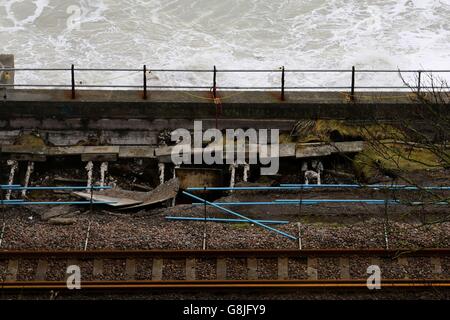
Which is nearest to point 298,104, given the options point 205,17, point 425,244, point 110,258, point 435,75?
point 425,244

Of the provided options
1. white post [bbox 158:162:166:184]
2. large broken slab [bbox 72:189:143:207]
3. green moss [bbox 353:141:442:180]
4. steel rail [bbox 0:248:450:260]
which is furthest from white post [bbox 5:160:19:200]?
green moss [bbox 353:141:442:180]

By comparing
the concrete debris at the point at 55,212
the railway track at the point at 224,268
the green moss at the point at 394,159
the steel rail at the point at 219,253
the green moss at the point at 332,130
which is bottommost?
the railway track at the point at 224,268

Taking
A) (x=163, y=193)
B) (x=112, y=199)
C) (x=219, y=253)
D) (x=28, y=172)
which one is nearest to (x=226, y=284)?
(x=219, y=253)

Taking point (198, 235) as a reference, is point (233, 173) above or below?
above

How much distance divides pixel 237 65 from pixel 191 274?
13.9 meters

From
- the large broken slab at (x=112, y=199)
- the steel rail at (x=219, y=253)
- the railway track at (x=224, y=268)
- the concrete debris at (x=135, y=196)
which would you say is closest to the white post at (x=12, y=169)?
the concrete debris at (x=135, y=196)

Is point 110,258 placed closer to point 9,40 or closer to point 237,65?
point 237,65

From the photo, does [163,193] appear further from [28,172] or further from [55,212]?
[28,172]

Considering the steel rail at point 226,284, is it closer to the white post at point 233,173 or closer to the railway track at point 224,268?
the railway track at point 224,268

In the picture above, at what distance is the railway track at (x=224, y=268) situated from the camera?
53.4 ft

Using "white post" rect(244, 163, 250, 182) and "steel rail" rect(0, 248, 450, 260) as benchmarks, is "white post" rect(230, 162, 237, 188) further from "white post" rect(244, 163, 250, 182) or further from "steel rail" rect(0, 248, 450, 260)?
"steel rail" rect(0, 248, 450, 260)

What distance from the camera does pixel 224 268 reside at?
1672 centimetres

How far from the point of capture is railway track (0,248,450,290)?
53.4 feet

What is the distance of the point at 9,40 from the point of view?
30.8 m
